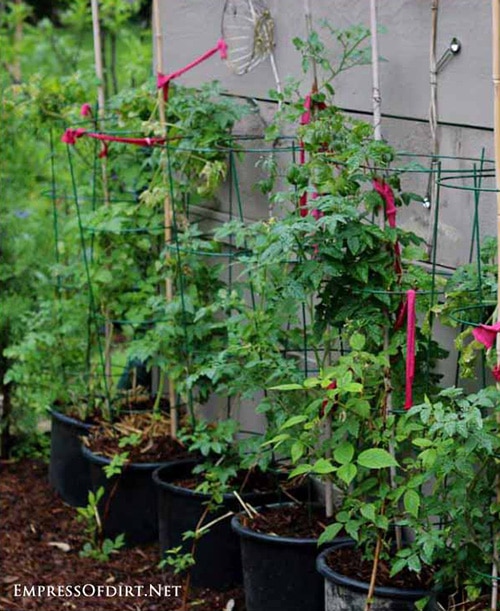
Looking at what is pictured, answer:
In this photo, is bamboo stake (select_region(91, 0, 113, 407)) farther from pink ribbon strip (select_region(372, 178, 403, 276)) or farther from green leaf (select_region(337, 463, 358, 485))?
green leaf (select_region(337, 463, 358, 485))

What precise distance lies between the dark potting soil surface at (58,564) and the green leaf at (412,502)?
1.23m

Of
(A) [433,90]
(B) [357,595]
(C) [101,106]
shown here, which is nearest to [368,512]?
(B) [357,595]

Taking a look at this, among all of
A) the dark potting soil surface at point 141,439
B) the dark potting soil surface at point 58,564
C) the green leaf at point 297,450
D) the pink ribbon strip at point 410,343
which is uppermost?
the pink ribbon strip at point 410,343

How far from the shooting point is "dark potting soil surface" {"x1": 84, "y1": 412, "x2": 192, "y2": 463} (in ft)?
16.0

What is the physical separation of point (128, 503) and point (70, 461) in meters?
0.62

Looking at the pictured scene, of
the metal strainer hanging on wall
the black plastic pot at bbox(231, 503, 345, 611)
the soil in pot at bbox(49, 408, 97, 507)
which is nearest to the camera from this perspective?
the black plastic pot at bbox(231, 503, 345, 611)

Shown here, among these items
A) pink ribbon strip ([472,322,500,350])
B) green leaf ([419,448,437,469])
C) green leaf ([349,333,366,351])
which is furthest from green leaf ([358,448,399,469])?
pink ribbon strip ([472,322,500,350])

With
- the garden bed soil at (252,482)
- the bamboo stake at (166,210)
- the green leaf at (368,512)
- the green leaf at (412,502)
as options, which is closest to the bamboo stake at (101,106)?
the bamboo stake at (166,210)

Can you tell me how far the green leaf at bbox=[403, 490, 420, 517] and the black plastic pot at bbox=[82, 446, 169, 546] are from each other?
1771mm

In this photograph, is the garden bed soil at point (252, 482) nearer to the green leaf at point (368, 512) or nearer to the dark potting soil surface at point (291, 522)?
the dark potting soil surface at point (291, 522)

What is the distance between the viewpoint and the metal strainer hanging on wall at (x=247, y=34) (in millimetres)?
4719

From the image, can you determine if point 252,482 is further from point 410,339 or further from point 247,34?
point 247,34

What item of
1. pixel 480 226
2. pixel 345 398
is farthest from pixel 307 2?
pixel 345 398

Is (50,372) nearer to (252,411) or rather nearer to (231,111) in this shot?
(252,411)
